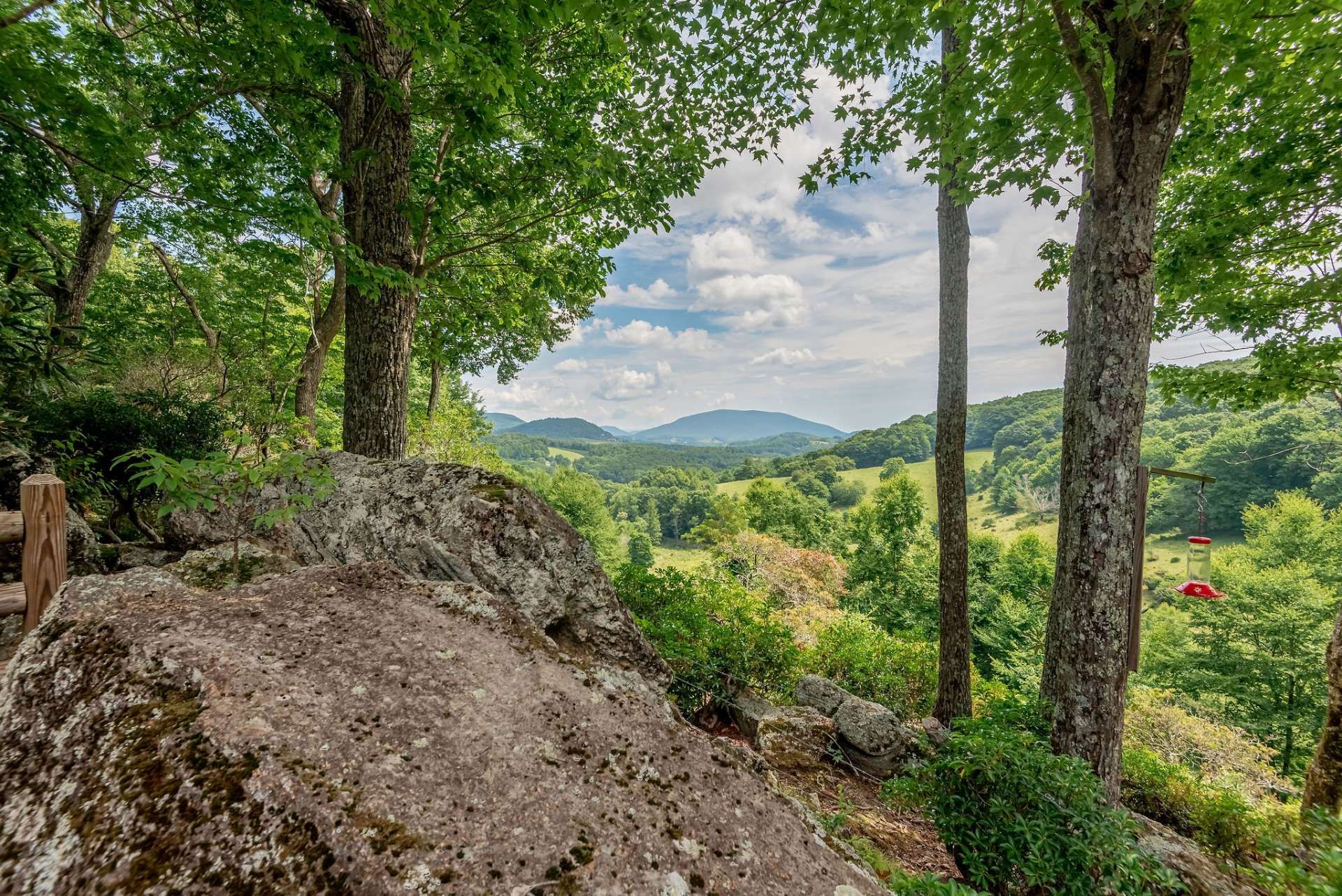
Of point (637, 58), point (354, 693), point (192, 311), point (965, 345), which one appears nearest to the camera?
point (354, 693)

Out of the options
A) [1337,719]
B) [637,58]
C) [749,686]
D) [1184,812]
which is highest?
[637,58]

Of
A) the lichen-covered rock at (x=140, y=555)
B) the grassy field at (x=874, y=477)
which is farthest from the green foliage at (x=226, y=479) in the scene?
the grassy field at (x=874, y=477)

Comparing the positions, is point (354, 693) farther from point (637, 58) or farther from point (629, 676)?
point (637, 58)

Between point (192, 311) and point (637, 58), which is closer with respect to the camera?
point (637, 58)

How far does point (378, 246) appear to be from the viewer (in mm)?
4836

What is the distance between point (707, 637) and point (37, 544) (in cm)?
590

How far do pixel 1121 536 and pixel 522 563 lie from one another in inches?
177

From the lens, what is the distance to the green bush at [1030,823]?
278 cm

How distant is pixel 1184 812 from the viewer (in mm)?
5523

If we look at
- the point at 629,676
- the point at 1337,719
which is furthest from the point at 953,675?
the point at 629,676

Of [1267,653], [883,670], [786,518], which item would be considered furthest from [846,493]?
[883,670]

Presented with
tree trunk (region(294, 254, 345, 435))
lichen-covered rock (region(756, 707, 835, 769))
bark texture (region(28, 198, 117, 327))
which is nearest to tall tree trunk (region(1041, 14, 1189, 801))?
lichen-covered rock (region(756, 707, 835, 769))

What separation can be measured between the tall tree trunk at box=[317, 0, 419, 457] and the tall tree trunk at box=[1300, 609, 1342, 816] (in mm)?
9237

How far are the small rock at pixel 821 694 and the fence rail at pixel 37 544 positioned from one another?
7599mm
